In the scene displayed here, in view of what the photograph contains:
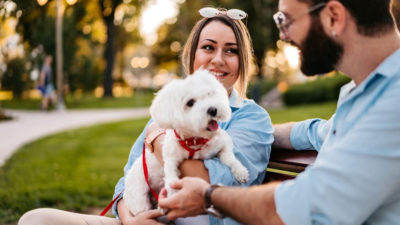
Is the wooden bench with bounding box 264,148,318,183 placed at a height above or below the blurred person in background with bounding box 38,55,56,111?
above

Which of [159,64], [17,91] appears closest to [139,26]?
[159,64]

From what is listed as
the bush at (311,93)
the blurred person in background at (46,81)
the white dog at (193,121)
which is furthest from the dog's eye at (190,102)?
the bush at (311,93)

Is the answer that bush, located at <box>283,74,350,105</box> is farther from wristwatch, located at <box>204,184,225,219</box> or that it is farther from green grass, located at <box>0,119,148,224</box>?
wristwatch, located at <box>204,184,225,219</box>

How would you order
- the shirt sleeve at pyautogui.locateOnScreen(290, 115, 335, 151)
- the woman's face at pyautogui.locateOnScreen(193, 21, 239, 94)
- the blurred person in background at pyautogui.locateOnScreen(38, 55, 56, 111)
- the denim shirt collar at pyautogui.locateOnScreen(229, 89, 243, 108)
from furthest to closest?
the blurred person in background at pyautogui.locateOnScreen(38, 55, 56, 111) < the woman's face at pyautogui.locateOnScreen(193, 21, 239, 94) < the denim shirt collar at pyautogui.locateOnScreen(229, 89, 243, 108) < the shirt sleeve at pyautogui.locateOnScreen(290, 115, 335, 151)

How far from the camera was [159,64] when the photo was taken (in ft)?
153

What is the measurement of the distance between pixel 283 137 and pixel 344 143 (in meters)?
1.14

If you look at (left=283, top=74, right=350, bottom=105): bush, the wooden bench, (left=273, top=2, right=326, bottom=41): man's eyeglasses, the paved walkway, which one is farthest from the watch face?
(left=283, top=74, right=350, bottom=105): bush

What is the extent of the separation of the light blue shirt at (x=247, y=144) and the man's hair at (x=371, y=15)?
90cm

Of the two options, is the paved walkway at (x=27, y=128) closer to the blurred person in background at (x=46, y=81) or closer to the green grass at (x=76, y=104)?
the blurred person in background at (x=46, y=81)

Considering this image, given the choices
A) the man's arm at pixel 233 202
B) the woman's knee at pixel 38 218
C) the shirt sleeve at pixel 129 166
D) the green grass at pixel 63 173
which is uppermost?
the man's arm at pixel 233 202

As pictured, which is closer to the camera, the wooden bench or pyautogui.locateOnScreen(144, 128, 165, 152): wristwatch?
the wooden bench

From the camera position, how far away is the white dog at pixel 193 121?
205cm

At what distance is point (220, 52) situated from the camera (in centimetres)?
264

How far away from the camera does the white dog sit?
2.05 m
